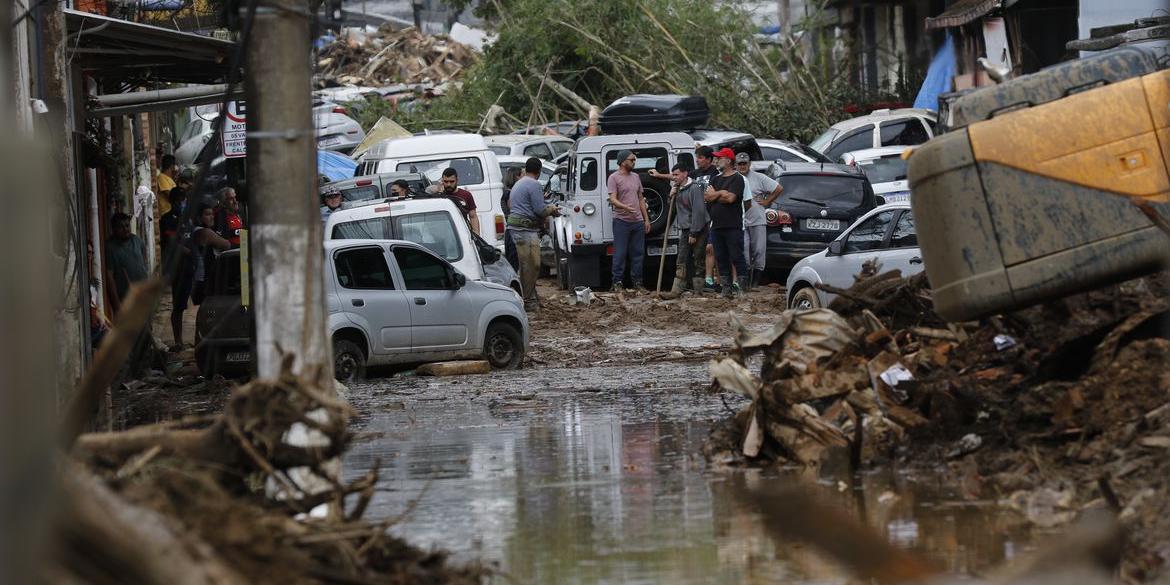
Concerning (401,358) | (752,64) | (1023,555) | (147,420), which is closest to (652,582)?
(1023,555)

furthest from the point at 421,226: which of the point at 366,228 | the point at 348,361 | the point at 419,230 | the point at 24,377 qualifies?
the point at 24,377

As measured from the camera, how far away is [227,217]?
22.0 metres

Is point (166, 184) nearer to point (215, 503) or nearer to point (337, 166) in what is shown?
point (337, 166)

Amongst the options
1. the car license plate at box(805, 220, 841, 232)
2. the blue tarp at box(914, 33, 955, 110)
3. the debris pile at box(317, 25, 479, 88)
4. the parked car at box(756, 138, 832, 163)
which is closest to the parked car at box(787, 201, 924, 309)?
the car license plate at box(805, 220, 841, 232)

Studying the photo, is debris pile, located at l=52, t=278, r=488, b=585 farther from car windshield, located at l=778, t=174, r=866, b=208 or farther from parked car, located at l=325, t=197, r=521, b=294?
car windshield, located at l=778, t=174, r=866, b=208

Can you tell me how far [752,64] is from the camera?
128ft

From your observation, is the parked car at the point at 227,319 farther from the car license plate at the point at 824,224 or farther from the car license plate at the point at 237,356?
the car license plate at the point at 824,224

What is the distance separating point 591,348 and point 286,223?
1137 cm

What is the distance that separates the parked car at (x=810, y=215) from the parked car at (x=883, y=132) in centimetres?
837

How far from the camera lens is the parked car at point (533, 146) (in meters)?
36.0

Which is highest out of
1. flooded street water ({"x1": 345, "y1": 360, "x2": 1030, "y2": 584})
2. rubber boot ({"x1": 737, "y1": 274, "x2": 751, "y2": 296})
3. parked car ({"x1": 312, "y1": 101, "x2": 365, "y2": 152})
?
parked car ({"x1": 312, "y1": 101, "x2": 365, "y2": 152})

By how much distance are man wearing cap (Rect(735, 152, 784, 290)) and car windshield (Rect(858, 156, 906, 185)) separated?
5.39m

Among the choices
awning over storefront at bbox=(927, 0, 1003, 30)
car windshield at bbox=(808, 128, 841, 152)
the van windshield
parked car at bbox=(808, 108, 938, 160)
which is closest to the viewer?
the van windshield

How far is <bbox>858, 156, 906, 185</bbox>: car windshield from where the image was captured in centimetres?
2783
